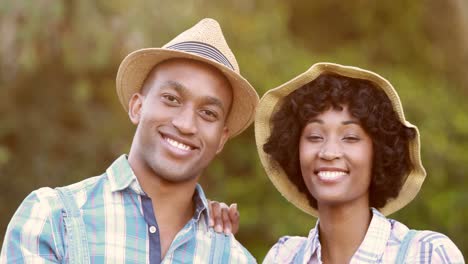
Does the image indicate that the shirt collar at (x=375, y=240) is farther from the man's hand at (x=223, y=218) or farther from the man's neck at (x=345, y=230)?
the man's hand at (x=223, y=218)

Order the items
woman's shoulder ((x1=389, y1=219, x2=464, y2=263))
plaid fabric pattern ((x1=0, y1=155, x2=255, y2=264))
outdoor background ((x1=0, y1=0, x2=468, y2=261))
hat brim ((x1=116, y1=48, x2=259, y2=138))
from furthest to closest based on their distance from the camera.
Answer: outdoor background ((x1=0, y1=0, x2=468, y2=261)) < hat brim ((x1=116, y1=48, x2=259, y2=138)) < plaid fabric pattern ((x1=0, y1=155, x2=255, y2=264)) < woman's shoulder ((x1=389, y1=219, x2=464, y2=263))

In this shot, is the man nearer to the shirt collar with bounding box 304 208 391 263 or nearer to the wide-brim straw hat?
the wide-brim straw hat

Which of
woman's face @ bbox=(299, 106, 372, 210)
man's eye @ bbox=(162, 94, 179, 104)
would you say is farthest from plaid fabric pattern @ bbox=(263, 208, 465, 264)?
man's eye @ bbox=(162, 94, 179, 104)

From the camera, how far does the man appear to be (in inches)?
130

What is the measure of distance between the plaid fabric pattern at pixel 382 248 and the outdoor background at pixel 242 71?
11.9ft

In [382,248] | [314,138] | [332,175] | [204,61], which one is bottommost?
[382,248]

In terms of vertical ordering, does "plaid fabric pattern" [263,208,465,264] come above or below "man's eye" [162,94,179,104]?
→ below

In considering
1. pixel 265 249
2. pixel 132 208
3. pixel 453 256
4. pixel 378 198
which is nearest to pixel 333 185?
pixel 378 198

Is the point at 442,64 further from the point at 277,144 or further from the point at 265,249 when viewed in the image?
the point at 277,144

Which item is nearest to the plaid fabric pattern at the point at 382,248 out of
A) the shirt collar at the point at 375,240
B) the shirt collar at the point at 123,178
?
the shirt collar at the point at 375,240

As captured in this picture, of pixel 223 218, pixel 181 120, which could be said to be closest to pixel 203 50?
pixel 181 120

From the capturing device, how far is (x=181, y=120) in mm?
3510

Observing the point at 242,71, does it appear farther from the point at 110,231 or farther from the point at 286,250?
the point at 110,231

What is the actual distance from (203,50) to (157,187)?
580 millimetres
